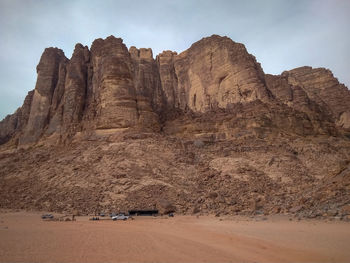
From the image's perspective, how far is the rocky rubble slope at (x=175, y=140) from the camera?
21859 millimetres

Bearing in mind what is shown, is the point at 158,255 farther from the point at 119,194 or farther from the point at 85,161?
the point at 85,161

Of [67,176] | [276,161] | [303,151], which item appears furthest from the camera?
[303,151]

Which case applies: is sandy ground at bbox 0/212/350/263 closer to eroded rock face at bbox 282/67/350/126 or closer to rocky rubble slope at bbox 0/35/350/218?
rocky rubble slope at bbox 0/35/350/218

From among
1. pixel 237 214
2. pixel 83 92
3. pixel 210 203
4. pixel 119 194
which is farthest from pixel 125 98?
pixel 237 214

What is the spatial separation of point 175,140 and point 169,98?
22762 mm

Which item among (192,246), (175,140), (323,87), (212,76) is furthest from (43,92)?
(323,87)

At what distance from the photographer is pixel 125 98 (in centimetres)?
3609

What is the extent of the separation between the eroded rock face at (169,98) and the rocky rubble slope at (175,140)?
20 centimetres

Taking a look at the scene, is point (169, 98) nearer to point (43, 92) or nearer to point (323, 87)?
point (43, 92)

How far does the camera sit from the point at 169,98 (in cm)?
5541

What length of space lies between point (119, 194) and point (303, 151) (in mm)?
21949

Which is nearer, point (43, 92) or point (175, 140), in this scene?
point (175, 140)

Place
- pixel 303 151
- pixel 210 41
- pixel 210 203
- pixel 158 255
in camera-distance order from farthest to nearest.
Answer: pixel 210 41 < pixel 303 151 < pixel 210 203 < pixel 158 255

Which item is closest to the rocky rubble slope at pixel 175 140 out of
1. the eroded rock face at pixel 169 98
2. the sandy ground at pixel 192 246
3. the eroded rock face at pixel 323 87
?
the eroded rock face at pixel 169 98
